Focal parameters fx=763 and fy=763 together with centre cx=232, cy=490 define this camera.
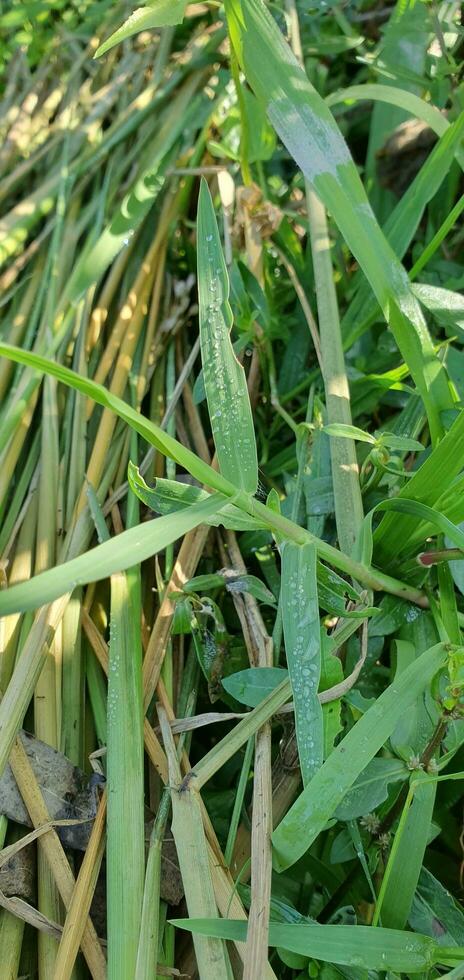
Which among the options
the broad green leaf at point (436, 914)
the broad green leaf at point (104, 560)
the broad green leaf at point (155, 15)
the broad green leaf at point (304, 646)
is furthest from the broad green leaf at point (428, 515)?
the broad green leaf at point (155, 15)

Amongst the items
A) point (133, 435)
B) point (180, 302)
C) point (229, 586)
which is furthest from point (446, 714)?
point (180, 302)

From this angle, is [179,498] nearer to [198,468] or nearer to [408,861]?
[198,468]

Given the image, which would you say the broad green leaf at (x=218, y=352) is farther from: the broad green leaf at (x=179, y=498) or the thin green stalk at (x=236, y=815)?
the thin green stalk at (x=236, y=815)

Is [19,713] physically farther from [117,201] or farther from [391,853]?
[117,201]

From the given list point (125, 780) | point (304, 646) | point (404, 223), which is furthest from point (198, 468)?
point (404, 223)

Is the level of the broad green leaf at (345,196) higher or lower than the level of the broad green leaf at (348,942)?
higher

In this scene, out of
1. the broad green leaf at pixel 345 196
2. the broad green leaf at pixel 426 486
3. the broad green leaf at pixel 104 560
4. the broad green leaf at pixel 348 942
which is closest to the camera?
the broad green leaf at pixel 104 560

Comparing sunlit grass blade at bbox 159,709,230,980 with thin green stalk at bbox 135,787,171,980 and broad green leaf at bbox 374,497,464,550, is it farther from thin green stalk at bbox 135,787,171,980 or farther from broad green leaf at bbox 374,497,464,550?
broad green leaf at bbox 374,497,464,550
